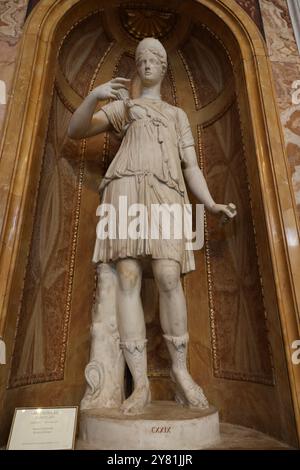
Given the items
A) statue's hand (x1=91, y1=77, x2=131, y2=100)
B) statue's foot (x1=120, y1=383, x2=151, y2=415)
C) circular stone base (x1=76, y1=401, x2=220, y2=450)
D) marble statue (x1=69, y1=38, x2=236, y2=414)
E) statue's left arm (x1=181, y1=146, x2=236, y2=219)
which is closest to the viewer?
circular stone base (x1=76, y1=401, x2=220, y2=450)

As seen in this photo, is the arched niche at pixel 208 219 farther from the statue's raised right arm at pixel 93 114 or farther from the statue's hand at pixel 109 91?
the statue's hand at pixel 109 91

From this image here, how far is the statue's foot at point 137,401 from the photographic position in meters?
1.68

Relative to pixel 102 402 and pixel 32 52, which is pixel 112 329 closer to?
pixel 102 402

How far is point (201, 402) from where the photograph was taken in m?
1.78

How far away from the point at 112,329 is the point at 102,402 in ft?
1.13

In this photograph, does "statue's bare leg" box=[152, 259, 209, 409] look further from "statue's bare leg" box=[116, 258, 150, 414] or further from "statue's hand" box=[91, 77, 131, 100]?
"statue's hand" box=[91, 77, 131, 100]

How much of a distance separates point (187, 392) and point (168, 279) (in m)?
0.54

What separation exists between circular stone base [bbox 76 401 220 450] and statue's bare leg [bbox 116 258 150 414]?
11 centimetres

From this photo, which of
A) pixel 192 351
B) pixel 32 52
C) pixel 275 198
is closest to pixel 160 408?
pixel 192 351

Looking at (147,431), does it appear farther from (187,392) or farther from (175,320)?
(175,320)
